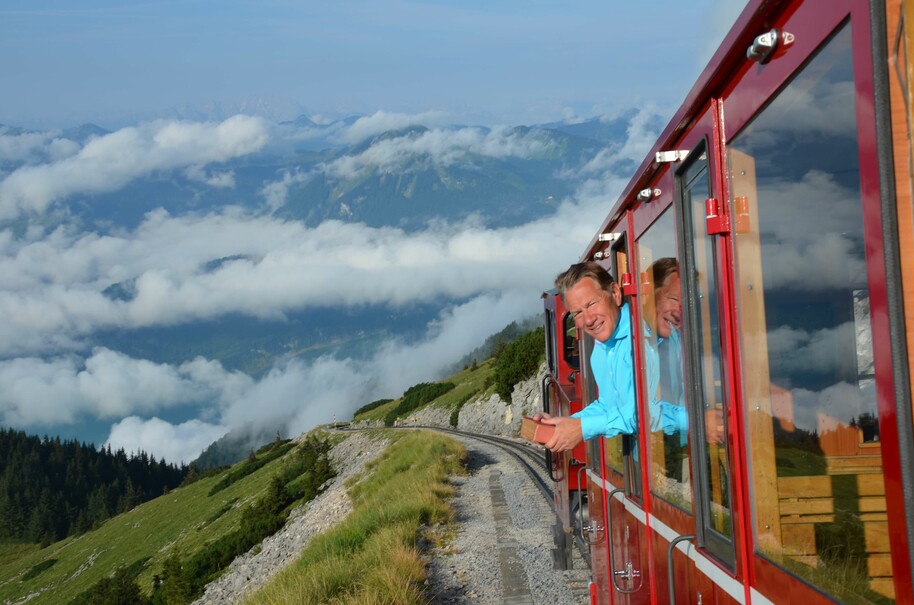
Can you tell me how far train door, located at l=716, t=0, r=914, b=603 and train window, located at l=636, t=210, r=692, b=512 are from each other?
0.95 m

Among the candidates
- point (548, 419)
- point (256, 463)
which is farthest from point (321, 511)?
point (256, 463)

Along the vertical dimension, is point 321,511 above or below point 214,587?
above

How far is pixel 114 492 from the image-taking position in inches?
6919

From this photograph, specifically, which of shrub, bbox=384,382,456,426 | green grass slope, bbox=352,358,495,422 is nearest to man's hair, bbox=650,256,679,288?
green grass slope, bbox=352,358,495,422

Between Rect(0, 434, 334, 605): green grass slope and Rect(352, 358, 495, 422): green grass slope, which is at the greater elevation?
Rect(352, 358, 495, 422): green grass slope

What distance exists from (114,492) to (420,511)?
172416mm

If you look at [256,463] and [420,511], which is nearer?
[420,511]

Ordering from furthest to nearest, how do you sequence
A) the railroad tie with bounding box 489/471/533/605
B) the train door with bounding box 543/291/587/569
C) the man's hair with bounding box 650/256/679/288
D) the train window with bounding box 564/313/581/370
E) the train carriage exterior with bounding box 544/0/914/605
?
the railroad tie with bounding box 489/471/533/605 < the train window with bounding box 564/313/581/370 < the train door with bounding box 543/291/587/569 < the man's hair with bounding box 650/256/679/288 < the train carriage exterior with bounding box 544/0/914/605

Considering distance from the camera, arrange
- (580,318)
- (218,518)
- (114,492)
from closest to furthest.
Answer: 1. (580,318)
2. (218,518)
3. (114,492)

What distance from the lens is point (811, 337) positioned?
241 cm

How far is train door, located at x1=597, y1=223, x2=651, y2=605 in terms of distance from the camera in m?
4.92

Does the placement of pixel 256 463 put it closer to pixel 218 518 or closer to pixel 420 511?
pixel 218 518

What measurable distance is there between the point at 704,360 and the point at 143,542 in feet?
310

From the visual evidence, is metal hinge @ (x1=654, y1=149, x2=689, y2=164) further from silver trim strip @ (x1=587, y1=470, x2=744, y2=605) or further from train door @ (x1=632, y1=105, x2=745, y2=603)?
silver trim strip @ (x1=587, y1=470, x2=744, y2=605)
